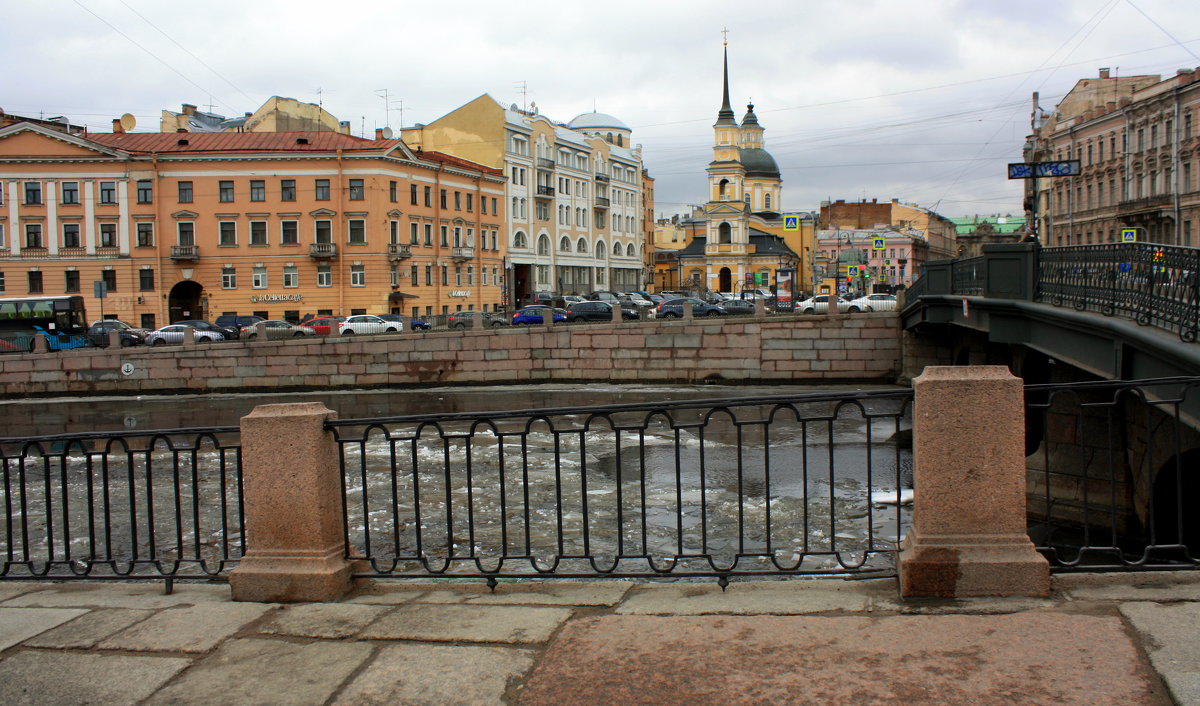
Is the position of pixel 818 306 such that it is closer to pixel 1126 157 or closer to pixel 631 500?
pixel 1126 157

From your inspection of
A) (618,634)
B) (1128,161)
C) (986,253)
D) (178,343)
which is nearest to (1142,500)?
(986,253)

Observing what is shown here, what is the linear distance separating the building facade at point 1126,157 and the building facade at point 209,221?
33391 mm

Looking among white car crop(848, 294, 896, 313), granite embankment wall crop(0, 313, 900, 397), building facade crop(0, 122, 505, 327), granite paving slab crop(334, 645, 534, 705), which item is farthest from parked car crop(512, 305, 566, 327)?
granite paving slab crop(334, 645, 534, 705)

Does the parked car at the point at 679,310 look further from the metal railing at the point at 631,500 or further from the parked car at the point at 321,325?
the metal railing at the point at 631,500

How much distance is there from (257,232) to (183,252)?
3.93 m

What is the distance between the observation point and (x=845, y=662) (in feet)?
12.6

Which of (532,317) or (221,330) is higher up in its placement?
(532,317)

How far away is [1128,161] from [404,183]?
39.6 meters

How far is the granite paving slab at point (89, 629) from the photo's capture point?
4.63m

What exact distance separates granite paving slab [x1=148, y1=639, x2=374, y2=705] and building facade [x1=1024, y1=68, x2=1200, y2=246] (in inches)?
1523

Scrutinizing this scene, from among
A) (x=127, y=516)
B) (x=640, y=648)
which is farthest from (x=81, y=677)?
(x=127, y=516)

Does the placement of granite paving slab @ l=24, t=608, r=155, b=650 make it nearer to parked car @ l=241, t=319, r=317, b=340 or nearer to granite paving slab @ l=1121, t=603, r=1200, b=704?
granite paving slab @ l=1121, t=603, r=1200, b=704

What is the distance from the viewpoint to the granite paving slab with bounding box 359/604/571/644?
440 centimetres

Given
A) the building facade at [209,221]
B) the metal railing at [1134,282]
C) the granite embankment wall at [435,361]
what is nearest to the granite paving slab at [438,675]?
the metal railing at [1134,282]
